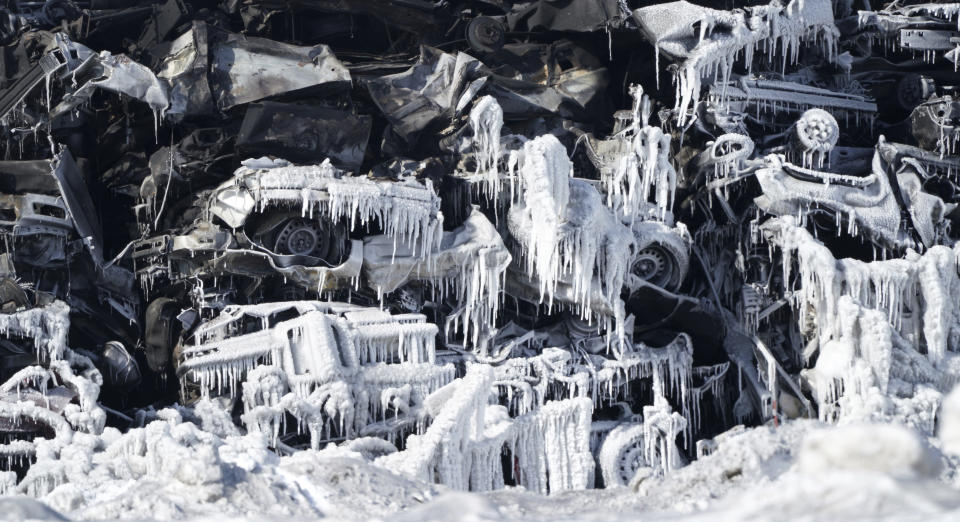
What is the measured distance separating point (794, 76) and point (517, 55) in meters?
5.79

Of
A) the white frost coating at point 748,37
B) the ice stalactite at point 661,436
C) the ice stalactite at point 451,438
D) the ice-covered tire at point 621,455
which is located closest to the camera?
the ice stalactite at point 451,438

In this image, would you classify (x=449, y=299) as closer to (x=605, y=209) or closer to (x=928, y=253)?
(x=605, y=209)

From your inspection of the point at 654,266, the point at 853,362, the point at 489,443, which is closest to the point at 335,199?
the point at 489,443

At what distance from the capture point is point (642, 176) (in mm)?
29312

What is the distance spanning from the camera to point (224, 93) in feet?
94.0

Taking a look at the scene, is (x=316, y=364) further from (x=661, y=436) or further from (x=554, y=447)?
(x=661, y=436)

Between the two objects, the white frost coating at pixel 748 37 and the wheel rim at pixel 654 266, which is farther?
the white frost coating at pixel 748 37

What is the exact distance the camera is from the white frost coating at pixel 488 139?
93.7 feet

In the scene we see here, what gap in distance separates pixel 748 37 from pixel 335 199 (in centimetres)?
964

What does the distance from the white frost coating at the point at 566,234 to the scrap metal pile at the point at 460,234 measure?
57mm

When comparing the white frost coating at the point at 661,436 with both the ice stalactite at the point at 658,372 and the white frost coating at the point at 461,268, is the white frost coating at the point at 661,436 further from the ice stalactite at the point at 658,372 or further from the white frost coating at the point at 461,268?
the white frost coating at the point at 461,268

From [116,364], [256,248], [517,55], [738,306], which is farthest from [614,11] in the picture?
[116,364]

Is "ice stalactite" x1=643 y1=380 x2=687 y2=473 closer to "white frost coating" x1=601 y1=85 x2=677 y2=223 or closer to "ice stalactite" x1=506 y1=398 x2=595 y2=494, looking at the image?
"ice stalactite" x1=506 y1=398 x2=595 y2=494

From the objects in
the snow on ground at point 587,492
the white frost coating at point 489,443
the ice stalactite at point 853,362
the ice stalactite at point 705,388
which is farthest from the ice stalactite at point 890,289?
the snow on ground at point 587,492
